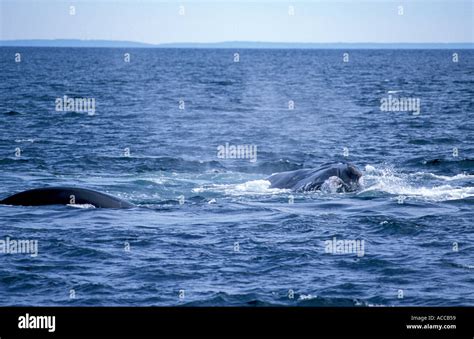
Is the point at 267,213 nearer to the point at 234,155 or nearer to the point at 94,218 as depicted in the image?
the point at 94,218

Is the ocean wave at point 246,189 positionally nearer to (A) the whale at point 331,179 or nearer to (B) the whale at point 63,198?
(A) the whale at point 331,179

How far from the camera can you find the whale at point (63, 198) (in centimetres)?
2189

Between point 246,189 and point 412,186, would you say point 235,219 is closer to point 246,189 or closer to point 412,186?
point 246,189

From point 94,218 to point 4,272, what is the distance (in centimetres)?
499

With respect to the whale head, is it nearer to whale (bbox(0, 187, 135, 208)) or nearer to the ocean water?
the ocean water

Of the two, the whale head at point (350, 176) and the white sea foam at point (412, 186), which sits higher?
the whale head at point (350, 176)
